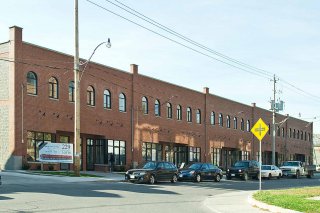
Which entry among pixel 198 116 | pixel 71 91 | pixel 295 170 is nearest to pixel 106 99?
pixel 71 91

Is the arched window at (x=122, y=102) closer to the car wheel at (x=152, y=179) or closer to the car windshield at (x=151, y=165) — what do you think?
the car windshield at (x=151, y=165)

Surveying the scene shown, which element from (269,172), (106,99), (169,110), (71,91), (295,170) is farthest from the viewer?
(169,110)

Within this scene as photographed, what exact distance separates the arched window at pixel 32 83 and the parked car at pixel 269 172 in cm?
2066

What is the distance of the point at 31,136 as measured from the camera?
1401 inches

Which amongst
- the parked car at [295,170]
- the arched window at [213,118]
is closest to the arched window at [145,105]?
the arched window at [213,118]

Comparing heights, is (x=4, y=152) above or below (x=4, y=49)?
below

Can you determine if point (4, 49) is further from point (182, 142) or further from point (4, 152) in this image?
point (182, 142)

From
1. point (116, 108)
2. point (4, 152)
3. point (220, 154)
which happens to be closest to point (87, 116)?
point (116, 108)

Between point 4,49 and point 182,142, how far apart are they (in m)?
24.7

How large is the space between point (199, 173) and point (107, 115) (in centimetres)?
1294

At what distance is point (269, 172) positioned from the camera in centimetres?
4388

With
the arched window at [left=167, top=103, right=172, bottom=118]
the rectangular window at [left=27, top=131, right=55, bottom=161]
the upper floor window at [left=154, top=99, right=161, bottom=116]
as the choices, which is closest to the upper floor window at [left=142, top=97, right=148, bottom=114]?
the upper floor window at [left=154, top=99, right=161, bottom=116]

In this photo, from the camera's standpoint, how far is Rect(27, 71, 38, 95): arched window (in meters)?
35.4

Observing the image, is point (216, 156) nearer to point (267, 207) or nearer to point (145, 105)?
point (145, 105)
